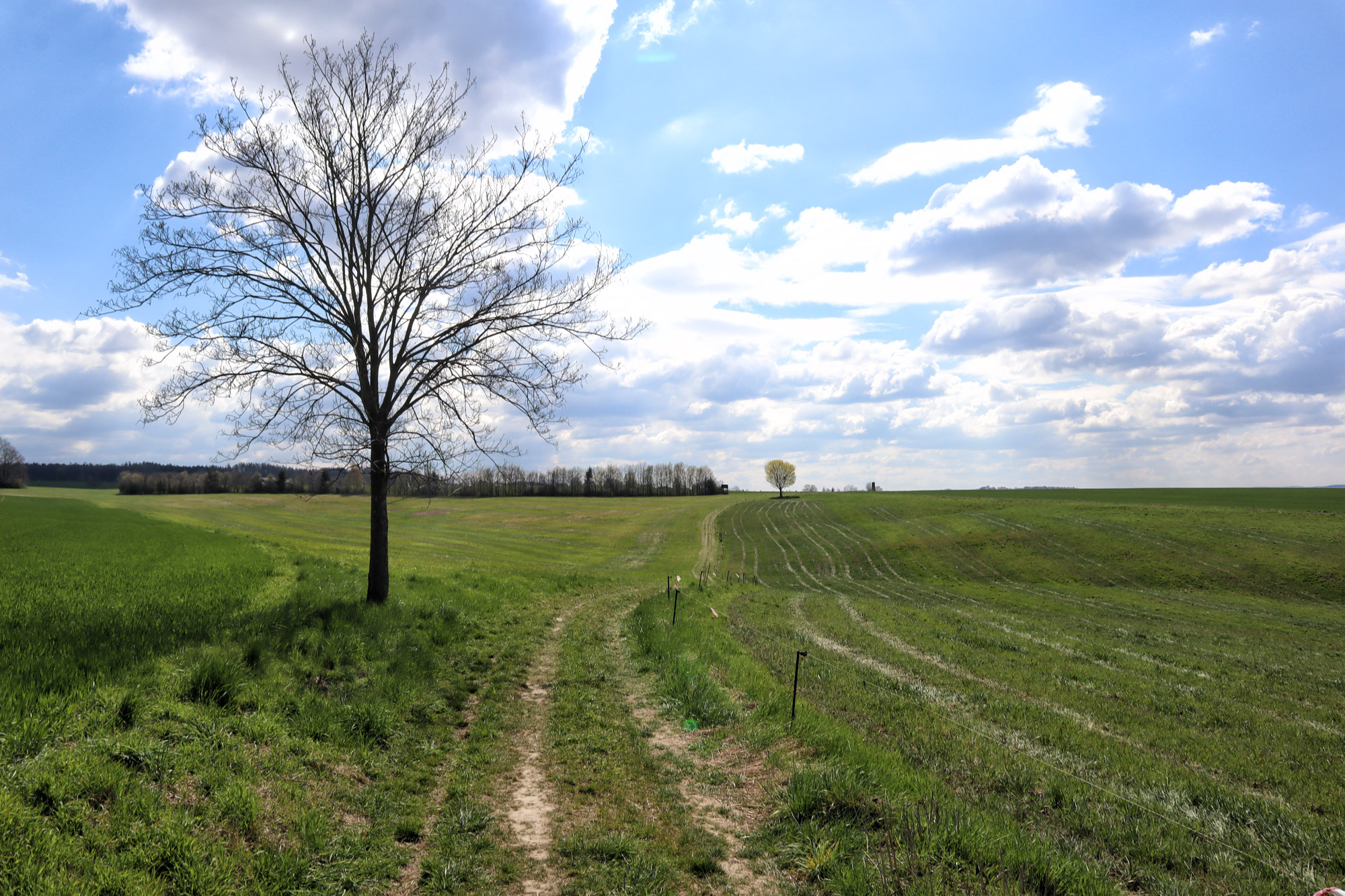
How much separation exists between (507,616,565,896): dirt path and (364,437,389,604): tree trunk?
5.25m

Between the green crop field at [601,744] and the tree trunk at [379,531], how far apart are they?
68cm

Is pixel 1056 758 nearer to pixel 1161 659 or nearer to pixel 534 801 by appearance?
pixel 534 801

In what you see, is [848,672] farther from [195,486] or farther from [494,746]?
[195,486]

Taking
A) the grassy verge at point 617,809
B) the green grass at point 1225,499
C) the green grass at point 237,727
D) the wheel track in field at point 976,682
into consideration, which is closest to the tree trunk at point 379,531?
the green grass at point 237,727

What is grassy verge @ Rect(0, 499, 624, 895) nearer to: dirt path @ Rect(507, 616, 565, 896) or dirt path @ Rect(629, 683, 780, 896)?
dirt path @ Rect(507, 616, 565, 896)

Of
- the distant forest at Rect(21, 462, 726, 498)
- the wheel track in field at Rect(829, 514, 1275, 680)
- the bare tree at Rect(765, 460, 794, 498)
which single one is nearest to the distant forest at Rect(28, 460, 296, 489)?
the distant forest at Rect(21, 462, 726, 498)

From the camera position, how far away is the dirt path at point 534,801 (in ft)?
17.2

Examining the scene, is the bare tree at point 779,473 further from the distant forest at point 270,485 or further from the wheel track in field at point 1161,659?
the wheel track in field at point 1161,659

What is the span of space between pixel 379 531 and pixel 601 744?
8.22 meters

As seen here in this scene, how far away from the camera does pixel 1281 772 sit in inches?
304

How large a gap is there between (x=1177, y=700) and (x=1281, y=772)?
3762 millimetres

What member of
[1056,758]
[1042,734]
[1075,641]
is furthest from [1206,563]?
[1056,758]

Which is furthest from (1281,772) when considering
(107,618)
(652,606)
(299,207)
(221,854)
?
(299,207)

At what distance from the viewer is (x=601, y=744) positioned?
826 centimetres
